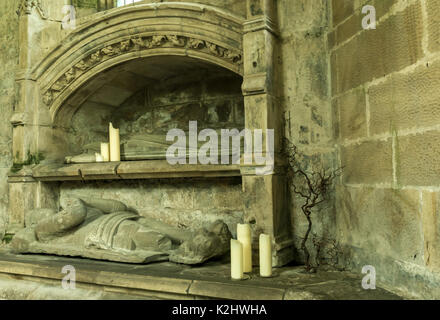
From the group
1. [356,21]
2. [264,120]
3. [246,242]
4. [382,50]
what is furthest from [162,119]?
[382,50]

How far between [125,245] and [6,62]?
7.80 feet

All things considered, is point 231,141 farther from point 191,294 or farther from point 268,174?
point 191,294

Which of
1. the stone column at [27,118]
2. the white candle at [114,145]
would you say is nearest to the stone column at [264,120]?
the white candle at [114,145]

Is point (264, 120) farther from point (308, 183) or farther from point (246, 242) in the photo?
point (246, 242)

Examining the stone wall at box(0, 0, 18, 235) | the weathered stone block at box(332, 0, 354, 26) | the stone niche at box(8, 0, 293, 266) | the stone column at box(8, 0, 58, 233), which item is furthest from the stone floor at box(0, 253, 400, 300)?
the weathered stone block at box(332, 0, 354, 26)

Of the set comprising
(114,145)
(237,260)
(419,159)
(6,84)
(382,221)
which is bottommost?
(237,260)

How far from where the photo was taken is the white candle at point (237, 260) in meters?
2.20

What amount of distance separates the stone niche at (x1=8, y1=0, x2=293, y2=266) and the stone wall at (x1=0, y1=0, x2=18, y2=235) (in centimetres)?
22

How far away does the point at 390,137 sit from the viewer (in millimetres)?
1991

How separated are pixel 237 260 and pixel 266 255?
0.58 ft

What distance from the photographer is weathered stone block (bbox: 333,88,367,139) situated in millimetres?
2225

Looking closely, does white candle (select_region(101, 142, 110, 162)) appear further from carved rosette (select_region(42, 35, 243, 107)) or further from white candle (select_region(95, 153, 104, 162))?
carved rosette (select_region(42, 35, 243, 107))

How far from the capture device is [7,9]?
3812mm

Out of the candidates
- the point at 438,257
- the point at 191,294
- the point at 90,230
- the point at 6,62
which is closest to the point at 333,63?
the point at 438,257
